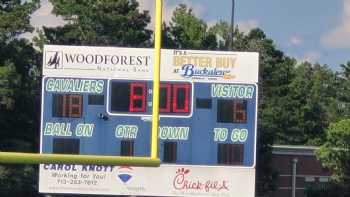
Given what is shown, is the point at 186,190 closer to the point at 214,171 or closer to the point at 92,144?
the point at 214,171

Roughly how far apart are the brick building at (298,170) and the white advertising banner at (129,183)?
20.4m

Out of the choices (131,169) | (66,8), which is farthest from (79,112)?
(66,8)

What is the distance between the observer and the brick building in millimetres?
38781

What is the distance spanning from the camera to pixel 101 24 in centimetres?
3362

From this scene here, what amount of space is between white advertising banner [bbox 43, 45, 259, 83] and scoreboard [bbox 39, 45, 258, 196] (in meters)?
0.03

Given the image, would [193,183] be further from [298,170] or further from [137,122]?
[298,170]

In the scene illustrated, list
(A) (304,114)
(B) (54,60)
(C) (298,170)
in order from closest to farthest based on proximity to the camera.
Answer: (B) (54,60) < (C) (298,170) < (A) (304,114)

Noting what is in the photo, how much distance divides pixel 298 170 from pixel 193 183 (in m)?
21.7

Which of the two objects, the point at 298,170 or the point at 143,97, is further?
the point at 298,170

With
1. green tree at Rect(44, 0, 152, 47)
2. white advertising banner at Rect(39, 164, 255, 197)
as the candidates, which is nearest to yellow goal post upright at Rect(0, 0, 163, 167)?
white advertising banner at Rect(39, 164, 255, 197)

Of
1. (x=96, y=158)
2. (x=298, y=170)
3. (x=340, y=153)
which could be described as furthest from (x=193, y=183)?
(x=298, y=170)

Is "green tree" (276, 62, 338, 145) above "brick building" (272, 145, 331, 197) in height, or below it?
above

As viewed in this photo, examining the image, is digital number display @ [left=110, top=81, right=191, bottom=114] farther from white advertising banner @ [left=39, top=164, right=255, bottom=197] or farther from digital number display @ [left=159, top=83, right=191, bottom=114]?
white advertising banner @ [left=39, top=164, right=255, bottom=197]

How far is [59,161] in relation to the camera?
8094mm
